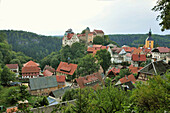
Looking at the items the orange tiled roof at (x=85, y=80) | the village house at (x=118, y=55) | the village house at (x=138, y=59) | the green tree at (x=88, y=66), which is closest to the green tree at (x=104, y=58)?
the green tree at (x=88, y=66)

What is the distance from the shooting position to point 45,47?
116625 mm

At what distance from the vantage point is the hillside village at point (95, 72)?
1917 cm

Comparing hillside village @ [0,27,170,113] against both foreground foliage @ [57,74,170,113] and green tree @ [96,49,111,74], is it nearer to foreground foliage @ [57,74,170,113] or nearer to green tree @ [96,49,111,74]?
green tree @ [96,49,111,74]

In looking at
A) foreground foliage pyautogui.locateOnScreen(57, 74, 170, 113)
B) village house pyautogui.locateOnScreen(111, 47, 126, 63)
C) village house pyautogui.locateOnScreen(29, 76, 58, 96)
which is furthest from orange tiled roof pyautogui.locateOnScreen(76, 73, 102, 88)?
village house pyautogui.locateOnScreen(111, 47, 126, 63)

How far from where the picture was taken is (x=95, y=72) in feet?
116

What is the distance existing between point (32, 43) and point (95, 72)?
95.4m

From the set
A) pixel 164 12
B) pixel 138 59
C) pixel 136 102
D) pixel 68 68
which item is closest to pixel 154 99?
pixel 136 102

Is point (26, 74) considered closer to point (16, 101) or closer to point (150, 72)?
point (150, 72)

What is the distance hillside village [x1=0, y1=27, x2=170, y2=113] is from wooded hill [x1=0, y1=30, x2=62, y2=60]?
1900 inches

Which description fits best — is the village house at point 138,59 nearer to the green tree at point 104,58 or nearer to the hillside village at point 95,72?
the hillside village at point 95,72

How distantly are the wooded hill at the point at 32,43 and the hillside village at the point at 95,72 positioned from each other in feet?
158

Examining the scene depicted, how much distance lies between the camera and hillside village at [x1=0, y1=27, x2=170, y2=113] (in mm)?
19172

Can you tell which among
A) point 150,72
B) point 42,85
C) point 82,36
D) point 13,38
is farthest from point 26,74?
point 13,38

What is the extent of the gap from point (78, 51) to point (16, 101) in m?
48.9
